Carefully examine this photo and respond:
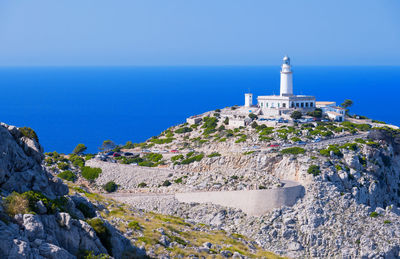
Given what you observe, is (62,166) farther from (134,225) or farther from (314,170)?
(134,225)

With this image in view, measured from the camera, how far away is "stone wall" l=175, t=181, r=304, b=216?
44719mm

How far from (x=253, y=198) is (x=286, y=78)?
106 feet

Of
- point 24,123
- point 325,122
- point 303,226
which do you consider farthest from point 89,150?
point 303,226

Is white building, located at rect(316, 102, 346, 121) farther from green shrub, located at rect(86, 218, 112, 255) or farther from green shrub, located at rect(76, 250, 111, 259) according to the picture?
green shrub, located at rect(76, 250, 111, 259)

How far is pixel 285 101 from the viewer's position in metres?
71.1

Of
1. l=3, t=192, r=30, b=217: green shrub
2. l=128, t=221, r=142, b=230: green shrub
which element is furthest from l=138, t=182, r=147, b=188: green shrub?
l=3, t=192, r=30, b=217: green shrub

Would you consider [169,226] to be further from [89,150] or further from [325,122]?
[89,150]

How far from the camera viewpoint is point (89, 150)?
100688 millimetres

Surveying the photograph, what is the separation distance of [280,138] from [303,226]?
17.2 meters

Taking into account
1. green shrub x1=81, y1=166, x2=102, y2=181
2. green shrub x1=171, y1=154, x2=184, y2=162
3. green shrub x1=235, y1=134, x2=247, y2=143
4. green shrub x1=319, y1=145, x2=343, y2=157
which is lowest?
green shrub x1=81, y1=166, x2=102, y2=181

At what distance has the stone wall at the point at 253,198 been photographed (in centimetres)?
4472

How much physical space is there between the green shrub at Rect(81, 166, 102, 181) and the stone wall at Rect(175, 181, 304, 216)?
1028cm

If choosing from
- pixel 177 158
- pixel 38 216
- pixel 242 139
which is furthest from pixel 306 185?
pixel 38 216

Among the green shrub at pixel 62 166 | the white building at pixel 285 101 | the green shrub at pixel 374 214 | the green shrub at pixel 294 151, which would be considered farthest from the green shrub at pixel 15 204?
the white building at pixel 285 101
